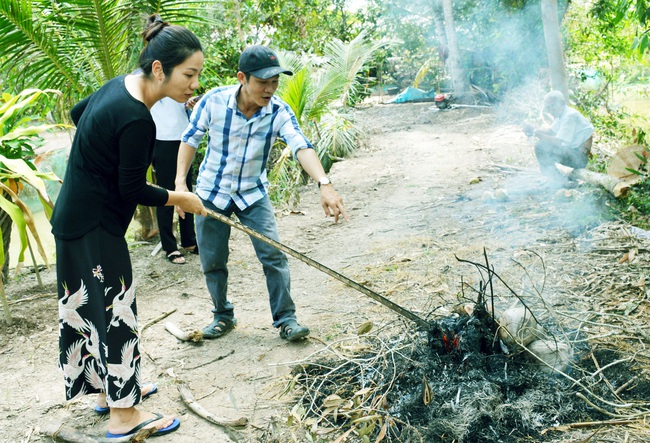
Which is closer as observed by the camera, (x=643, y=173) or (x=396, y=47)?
(x=643, y=173)

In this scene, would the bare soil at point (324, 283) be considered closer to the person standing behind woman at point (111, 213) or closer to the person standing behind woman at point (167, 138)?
the person standing behind woman at point (111, 213)

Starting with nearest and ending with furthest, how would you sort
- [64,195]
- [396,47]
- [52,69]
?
[64,195]
[52,69]
[396,47]

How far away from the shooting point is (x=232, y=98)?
370 cm

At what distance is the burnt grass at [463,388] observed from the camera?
8.95 ft

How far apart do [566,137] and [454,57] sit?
1028cm

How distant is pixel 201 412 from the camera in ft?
10.5

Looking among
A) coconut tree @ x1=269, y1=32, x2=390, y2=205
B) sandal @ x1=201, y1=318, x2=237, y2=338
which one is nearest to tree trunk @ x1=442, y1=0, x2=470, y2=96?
coconut tree @ x1=269, y1=32, x2=390, y2=205

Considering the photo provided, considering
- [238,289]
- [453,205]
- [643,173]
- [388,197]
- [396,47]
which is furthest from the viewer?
[396,47]

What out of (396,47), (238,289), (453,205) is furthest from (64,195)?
(396,47)

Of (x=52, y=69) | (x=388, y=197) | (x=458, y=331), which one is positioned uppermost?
(x=52, y=69)

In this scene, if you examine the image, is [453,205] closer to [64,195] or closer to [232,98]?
[232,98]

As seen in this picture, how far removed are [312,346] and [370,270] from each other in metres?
1.62

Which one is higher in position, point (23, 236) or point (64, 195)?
point (64, 195)

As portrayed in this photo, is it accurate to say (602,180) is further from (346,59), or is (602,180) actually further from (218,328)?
(346,59)
